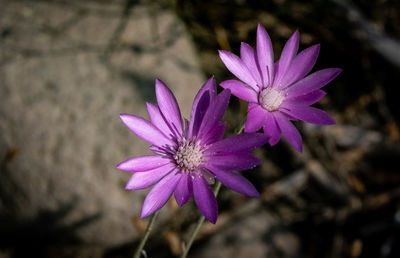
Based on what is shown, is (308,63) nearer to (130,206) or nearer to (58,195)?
(130,206)

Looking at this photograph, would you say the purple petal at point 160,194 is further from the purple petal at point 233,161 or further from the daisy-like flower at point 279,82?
the daisy-like flower at point 279,82

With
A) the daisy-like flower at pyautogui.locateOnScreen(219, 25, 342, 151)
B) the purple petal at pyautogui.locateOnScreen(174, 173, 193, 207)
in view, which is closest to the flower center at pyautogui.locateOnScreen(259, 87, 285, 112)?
the daisy-like flower at pyautogui.locateOnScreen(219, 25, 342, 151)

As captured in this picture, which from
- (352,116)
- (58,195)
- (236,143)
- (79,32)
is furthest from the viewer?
(352,116)

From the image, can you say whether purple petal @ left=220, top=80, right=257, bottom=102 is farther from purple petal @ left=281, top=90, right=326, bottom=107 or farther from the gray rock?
the gray rock

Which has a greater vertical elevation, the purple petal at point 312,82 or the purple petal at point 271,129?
the purple petal at point 312,82

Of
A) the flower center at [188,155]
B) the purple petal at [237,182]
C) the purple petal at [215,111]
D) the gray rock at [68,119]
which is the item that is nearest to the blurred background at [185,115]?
the gray rock at [68,119]

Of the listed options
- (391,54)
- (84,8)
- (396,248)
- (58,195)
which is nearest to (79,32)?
(84,8)

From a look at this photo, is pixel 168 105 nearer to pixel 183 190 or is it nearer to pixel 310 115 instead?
pixel 183 190
